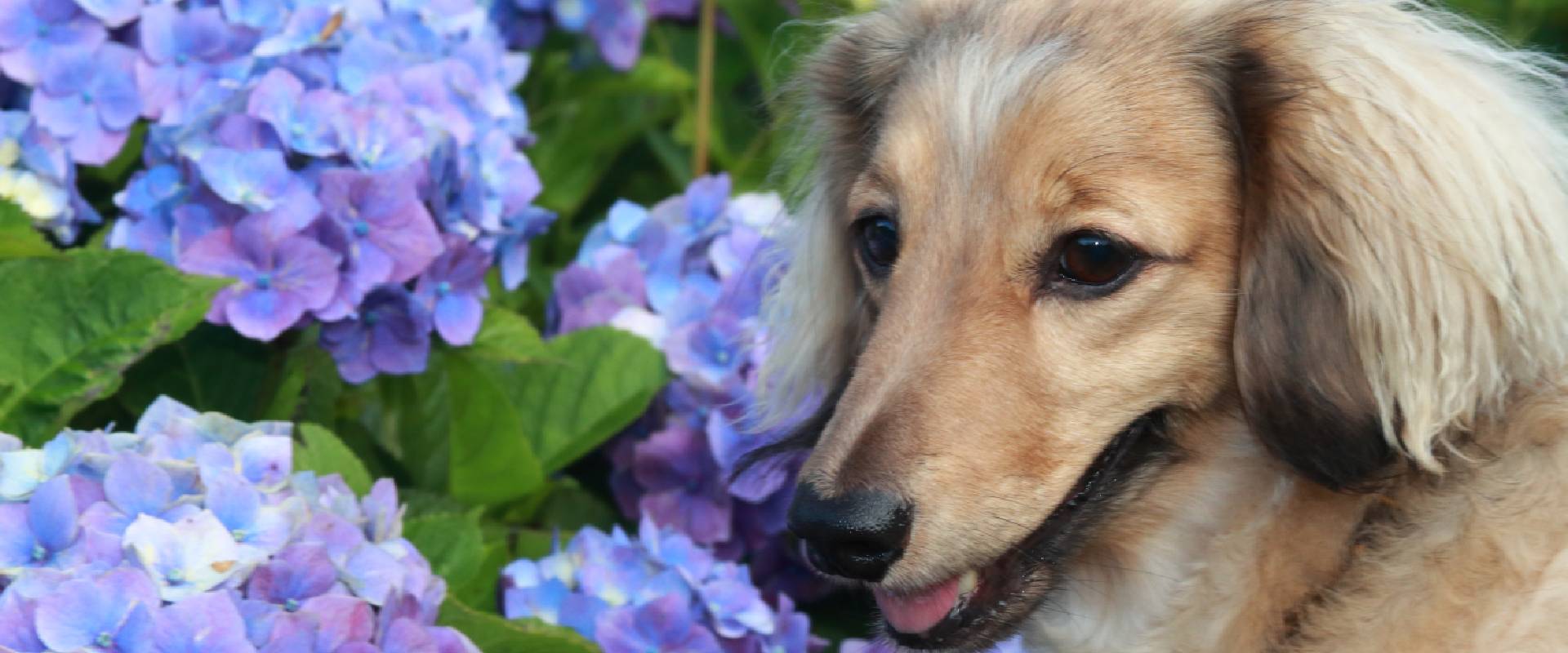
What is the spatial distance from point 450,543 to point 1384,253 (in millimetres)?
1470

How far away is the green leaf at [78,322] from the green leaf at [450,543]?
48cm

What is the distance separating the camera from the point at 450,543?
9.36 feet

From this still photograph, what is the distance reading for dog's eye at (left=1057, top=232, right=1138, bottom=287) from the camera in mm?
2461

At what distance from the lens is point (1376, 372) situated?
7.93 feet

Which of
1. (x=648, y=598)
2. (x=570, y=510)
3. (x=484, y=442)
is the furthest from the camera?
(x=570, y=510)

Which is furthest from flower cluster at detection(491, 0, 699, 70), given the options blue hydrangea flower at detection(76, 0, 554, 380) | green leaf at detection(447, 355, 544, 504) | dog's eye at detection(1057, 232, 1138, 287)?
dog's eye at detection(1057, 232, 1138, 287)

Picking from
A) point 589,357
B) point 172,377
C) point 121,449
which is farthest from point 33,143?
point 589,357

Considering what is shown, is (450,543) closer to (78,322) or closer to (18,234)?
(78,322)

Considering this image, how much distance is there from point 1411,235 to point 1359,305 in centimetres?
11

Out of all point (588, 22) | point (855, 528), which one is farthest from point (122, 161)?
point (855, 528)

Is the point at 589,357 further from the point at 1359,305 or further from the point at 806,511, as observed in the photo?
the point at 1359,305

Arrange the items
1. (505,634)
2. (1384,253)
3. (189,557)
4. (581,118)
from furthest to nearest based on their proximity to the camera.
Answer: (581,118), (505,634), (1384,253), (189,557)

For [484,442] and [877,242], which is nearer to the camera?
[877,242]

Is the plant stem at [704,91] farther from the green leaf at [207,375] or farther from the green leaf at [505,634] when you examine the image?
the green leaf at [505,634]
